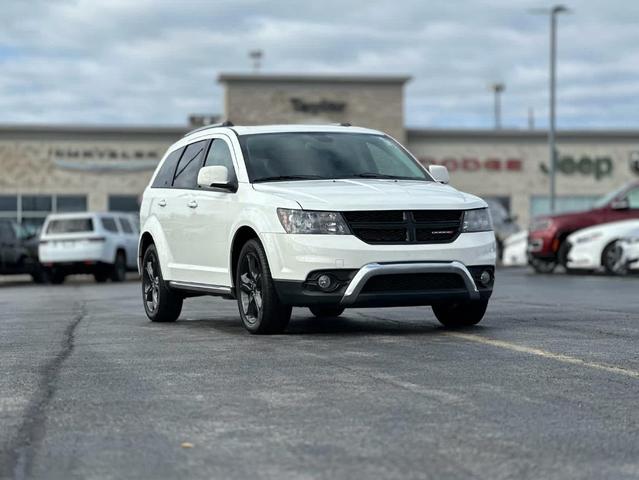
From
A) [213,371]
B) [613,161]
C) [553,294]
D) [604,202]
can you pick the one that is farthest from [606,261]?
[613,161]

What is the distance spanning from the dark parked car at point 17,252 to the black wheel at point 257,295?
742 inches

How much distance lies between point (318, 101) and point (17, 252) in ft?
85.4

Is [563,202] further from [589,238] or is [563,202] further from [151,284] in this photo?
[151,284]

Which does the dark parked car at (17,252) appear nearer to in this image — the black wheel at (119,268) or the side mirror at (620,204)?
the black wheel at (119,268)

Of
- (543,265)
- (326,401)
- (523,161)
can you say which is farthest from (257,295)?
(523,161)

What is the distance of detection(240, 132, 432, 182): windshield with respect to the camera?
415 inches

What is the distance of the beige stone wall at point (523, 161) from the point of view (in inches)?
2137

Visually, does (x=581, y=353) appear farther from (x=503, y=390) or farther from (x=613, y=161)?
(x=613, y=161)

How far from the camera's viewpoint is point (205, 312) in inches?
525

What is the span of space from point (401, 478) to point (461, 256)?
5.26 meters

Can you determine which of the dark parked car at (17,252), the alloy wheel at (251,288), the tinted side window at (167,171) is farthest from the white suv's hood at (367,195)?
the dark parked car at (17,252)

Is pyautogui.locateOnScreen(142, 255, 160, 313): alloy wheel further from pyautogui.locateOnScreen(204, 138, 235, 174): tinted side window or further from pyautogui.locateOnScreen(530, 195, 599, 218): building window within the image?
pyautogui.locateOnScreen(530, 195, 599, 218): building window

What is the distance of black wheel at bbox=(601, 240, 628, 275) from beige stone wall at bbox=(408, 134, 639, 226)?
31138mm

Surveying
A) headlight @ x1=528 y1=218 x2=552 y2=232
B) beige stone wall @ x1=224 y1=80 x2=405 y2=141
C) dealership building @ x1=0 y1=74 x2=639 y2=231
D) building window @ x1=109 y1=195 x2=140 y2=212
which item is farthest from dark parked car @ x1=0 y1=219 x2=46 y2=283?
beige stone wall @ x1=224 y1=80 x2=405 y2=141
